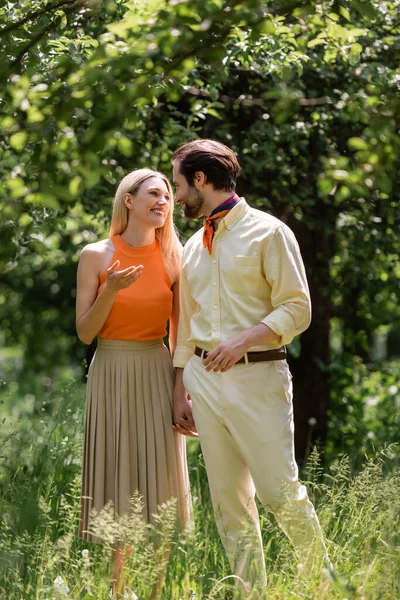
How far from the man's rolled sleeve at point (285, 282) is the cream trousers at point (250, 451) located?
8.1 inches

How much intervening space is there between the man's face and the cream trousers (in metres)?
0.57

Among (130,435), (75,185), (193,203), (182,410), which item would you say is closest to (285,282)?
(193,203)

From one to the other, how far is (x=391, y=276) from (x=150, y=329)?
385 cm

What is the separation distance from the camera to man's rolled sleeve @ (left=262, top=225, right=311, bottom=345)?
121 inches

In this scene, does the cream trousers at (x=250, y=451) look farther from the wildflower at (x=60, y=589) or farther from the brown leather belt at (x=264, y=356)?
the wildflower at (x=60, y=589)

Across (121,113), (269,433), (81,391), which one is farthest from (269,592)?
(81,391)

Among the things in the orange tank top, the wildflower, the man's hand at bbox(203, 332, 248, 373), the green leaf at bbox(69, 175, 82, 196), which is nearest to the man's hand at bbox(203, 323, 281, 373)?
the man's hand at bbox(203, 332, 248, 373)

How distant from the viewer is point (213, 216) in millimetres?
3244

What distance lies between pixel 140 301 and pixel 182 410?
463mm

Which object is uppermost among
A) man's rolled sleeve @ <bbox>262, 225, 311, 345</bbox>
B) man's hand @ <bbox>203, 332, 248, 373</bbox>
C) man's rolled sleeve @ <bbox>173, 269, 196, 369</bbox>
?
man's rolled sleeve @ <bbox>262, 225, 311, 345</bbox>

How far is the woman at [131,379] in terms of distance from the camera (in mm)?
3467

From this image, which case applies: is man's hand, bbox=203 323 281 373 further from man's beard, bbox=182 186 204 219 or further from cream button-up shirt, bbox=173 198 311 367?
man's beard, bbox=182 186 204 219

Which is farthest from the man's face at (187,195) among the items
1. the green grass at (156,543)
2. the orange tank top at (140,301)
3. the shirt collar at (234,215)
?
the green grass at (156,543)

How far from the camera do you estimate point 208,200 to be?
3270 millimetres
